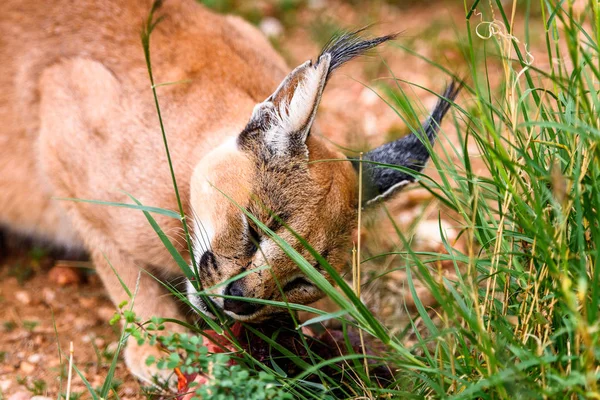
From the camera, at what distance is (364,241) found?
3990 mm

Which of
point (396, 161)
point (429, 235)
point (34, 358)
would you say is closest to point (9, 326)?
point (34, 358)

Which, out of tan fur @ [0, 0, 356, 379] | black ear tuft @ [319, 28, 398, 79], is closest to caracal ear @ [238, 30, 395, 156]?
black ear tuft @ [319, 28, 398, 79]

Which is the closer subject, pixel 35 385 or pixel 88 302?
pixel 35 385

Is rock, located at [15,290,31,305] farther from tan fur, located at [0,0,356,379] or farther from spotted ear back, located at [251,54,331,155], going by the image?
spotted ear back, located at [251,54,331,155]

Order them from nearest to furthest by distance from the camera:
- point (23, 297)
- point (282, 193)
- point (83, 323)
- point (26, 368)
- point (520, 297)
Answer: point (520, 297), point (282, 193), point (26, 368), point (83, 323), point (23, 297)

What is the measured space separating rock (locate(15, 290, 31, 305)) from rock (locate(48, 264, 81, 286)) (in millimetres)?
186

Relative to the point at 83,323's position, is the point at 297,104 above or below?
above

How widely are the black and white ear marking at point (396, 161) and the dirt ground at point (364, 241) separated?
0.75 ft

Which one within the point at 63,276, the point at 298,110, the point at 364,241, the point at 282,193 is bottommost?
the point at 63,276

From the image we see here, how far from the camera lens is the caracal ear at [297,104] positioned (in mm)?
2562

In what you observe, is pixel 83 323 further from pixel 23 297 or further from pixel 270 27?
pixel 270 27

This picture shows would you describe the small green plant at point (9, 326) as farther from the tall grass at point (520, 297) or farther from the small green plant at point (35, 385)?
the tall grass at point (520, 297)

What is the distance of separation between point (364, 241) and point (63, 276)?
1.75 metres

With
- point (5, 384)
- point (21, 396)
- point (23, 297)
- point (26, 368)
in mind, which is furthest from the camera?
point (23, 297)
